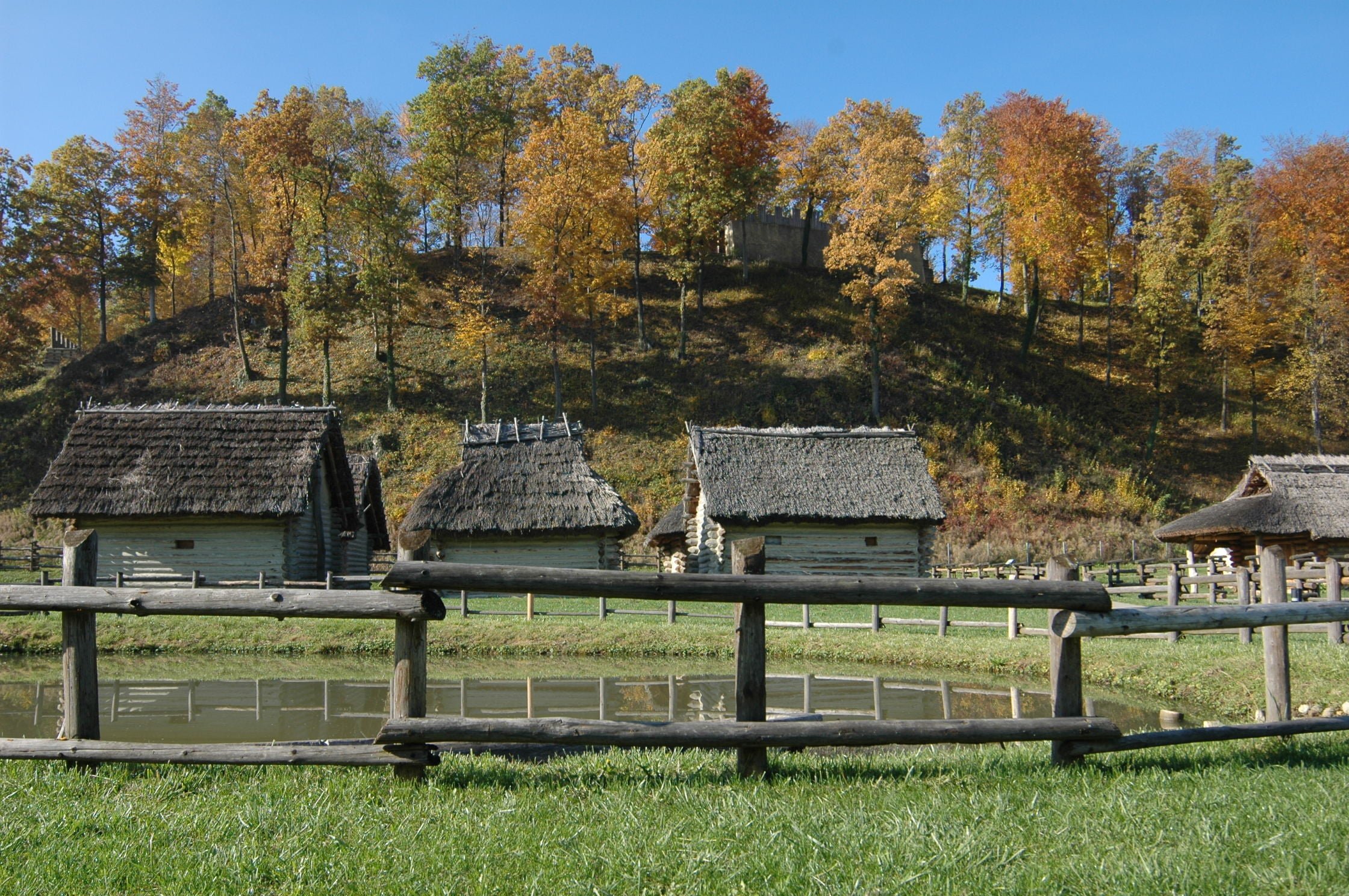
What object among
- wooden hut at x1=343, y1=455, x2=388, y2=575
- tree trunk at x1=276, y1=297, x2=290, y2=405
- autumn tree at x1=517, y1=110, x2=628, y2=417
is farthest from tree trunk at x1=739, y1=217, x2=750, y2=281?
wooden hut at x1=343, y1=455, x2=388, y2=575

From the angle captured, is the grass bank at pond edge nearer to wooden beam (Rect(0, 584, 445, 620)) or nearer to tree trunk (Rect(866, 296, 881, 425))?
wooden beam (Rect(0, 584, 445, 620))

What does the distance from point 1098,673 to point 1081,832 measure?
11.6 m

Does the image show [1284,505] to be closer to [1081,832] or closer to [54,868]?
[1081,832]

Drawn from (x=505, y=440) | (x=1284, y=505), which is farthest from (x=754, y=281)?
(x=1284, y=505)

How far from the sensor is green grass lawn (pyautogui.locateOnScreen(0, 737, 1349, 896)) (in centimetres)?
381

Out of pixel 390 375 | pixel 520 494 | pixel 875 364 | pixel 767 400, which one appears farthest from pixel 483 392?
pixel 875 364

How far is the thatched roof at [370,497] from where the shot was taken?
31.4 metres

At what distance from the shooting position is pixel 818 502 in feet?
92.3

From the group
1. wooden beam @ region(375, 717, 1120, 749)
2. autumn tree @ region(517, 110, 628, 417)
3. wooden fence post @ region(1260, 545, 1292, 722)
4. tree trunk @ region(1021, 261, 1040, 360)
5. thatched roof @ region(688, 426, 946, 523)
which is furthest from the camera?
tree trunk @ region(1021, 261, 1040, 360)

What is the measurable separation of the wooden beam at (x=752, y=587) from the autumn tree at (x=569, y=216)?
3324cm

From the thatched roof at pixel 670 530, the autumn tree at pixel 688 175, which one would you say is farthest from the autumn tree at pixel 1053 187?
the thatched roof at pixel 670 530

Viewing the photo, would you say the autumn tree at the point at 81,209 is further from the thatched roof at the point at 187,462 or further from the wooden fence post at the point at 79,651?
the wooden fence post at the point at 79,651

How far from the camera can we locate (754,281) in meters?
52.1

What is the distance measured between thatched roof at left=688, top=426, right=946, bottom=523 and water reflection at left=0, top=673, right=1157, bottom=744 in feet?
41.8
